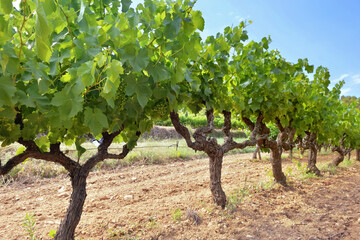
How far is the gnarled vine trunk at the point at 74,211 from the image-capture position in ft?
7.39

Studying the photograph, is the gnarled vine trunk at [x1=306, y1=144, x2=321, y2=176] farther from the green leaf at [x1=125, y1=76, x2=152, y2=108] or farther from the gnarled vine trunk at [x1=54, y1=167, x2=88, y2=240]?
the green leaf at [x1=125, y1=76, x2=152, y2=108]

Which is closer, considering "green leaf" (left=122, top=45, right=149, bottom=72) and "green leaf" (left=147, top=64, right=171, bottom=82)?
"green leaf" (left=122, top=45, right=149, bottom=72)

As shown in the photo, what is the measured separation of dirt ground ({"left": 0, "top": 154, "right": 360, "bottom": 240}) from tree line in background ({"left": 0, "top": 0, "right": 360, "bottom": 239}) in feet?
1.87

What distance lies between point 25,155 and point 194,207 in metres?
2.35

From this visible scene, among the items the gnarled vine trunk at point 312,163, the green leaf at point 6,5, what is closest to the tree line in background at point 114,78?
the green leaf at point 6,5

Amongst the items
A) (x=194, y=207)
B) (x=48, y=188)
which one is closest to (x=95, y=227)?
(x=194, y=207)

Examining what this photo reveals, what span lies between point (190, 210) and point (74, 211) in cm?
147

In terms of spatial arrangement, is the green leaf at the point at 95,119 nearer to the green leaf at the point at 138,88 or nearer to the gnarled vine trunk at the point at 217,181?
the green leaf at the point at 138,88

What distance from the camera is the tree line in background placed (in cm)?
116

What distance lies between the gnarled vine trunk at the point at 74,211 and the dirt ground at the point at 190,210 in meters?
0.58

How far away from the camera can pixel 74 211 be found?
89.7 inches

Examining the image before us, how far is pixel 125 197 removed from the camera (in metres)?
4.45

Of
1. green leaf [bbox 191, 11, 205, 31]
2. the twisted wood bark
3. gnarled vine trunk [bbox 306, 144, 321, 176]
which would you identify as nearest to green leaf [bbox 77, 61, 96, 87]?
green leaf [bbox 191, 11, 205, 31]

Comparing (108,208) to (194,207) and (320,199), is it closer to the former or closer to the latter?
(194,207)
